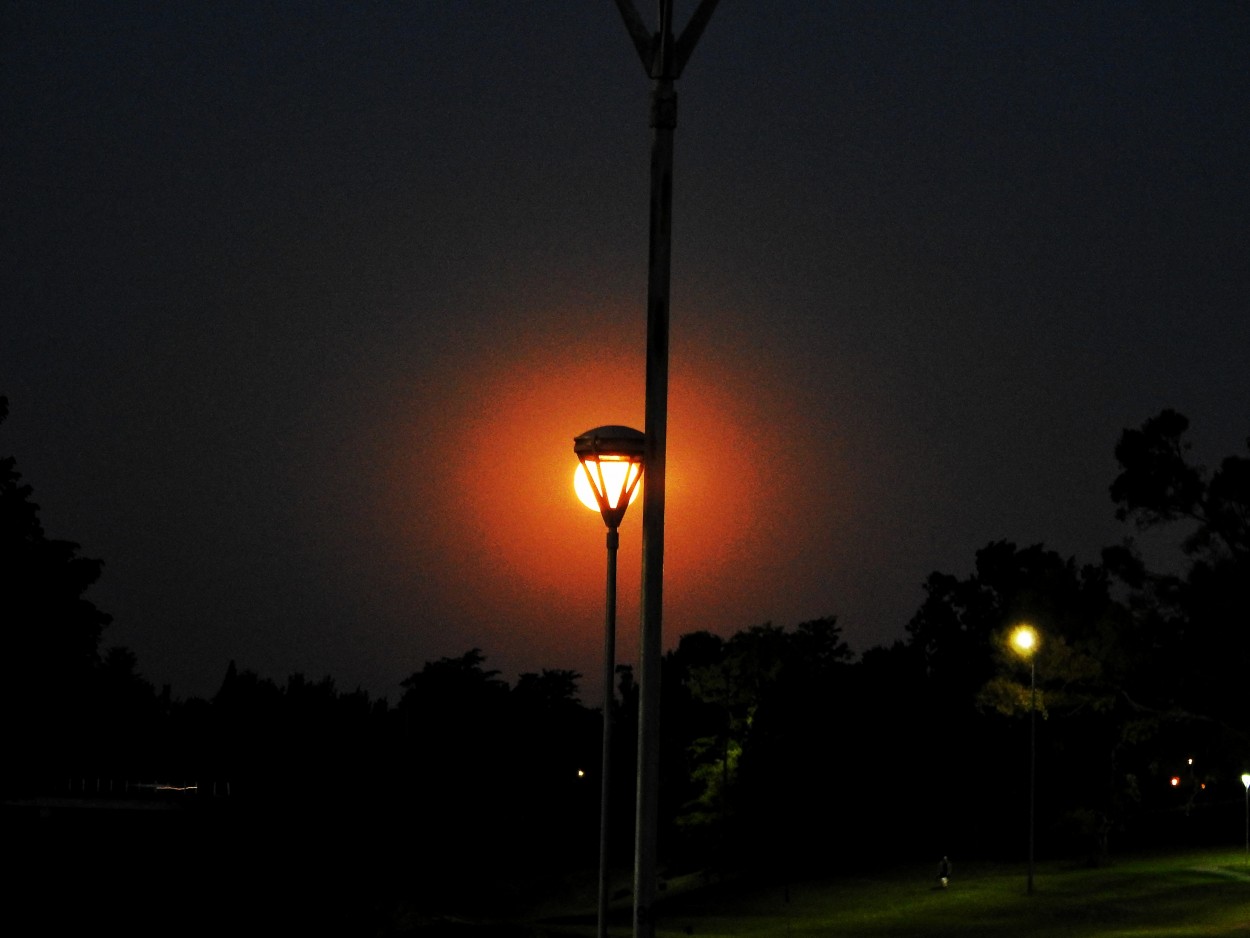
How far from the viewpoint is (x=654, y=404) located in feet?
34.7

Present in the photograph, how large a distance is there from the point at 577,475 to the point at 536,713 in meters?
140

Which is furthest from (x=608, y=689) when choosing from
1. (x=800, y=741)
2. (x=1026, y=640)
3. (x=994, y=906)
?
(x=800, y=741)

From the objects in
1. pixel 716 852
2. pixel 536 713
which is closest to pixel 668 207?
pixel 716 852

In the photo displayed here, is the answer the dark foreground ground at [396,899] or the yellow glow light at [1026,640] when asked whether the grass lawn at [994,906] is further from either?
the yellow glow light at [1026,640]

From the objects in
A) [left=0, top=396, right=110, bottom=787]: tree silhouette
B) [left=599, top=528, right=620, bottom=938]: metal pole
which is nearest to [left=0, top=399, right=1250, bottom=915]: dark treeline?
[left=0, top=396, right=110, bottom=787]: tree silhouette

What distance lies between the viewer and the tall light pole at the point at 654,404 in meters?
10.2

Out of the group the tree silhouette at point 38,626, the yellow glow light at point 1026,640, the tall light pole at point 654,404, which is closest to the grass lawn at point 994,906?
the yellow glow light at point 1026,640

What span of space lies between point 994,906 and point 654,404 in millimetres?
46389

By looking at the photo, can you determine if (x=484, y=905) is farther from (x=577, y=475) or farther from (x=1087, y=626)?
(x=577, y=475)

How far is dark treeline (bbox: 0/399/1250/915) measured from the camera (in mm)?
59281

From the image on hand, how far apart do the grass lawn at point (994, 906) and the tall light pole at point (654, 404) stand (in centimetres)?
3065

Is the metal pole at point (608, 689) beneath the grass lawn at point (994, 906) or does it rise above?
above

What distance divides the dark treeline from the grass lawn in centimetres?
355

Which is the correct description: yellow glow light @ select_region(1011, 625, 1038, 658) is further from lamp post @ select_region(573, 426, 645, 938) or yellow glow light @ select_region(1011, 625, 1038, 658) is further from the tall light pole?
the tall light pole
